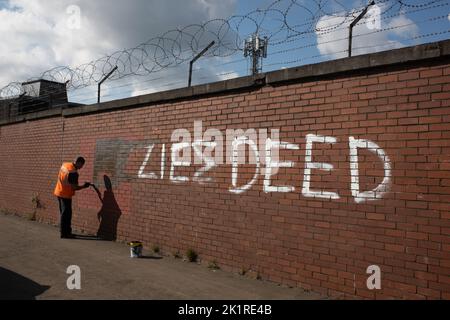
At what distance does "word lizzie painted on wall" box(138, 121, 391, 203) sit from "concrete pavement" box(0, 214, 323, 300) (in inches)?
51.0

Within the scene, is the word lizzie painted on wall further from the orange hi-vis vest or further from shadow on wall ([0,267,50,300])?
shadow on wall ([0,267,50,300])

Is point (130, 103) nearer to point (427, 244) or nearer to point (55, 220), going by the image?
point (55, 220)

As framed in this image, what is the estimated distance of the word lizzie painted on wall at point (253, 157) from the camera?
4926 millimetres

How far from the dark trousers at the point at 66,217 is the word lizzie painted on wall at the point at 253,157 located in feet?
6.93

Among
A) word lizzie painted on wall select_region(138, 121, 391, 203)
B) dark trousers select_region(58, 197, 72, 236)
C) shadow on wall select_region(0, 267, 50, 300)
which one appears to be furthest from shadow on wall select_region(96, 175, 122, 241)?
shadow on wall select_region(0, 267, 50, 300)

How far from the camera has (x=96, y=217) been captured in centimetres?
895

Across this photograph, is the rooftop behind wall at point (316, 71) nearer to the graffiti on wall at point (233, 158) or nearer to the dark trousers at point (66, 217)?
the graffiti on wall at point (233, 158)

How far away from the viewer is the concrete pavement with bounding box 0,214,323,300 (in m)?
5.11

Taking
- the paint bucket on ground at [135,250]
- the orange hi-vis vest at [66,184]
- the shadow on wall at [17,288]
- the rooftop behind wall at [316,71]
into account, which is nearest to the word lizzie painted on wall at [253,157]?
the rooftop behind wall at [316,71]

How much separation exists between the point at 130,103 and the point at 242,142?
10.2ft

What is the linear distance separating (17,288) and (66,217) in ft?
11.9

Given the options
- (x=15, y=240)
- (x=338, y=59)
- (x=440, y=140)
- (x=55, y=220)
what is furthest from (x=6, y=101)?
(x=440, y=140)

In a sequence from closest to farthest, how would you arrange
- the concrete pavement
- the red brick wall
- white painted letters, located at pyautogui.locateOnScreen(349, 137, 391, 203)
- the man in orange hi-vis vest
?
the red brick wall
white painted letters, located at pyautogui.locateOnScreen(349, 137, 391, 203)
the concrete pavement
the man in orange hi-vis vest

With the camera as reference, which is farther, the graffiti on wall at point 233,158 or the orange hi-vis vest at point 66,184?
the orange hi-vis vest at point 66,184
